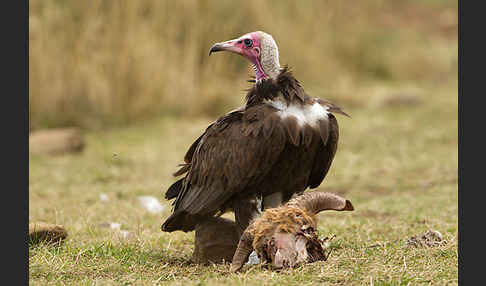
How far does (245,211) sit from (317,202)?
485 mm

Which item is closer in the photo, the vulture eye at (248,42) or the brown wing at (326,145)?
the brown wing at (326,145)

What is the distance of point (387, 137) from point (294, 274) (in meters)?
6.55

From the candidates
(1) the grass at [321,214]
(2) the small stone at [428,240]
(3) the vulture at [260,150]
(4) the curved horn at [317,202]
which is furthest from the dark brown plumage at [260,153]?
(2) the small stone at [428,240]

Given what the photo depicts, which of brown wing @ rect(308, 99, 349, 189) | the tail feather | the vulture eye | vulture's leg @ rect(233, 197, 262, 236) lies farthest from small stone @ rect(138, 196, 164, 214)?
the vulture eye

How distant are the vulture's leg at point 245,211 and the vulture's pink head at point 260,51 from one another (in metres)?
0.74

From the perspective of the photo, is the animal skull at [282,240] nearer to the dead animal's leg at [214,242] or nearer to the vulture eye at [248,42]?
the dead animal's leg at [214,242]

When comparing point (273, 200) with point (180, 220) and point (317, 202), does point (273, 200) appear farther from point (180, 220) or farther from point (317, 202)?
point (180, 220)

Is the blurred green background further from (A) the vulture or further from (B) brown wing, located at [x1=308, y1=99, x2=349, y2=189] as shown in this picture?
(B) brown wing, located at [x1=308, y1=99, x2=349, y2=189]

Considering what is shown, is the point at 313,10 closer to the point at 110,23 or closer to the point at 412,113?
the point at 412,113

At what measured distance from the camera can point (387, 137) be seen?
10.1 metres

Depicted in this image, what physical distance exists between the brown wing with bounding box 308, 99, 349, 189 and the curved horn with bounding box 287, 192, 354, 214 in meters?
0.29

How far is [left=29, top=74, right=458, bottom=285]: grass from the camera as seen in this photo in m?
4.04

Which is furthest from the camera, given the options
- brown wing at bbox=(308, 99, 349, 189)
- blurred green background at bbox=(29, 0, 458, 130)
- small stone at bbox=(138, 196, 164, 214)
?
blurred green background at bbox=(29, 0, 458, 130)

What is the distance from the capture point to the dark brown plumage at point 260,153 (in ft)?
14.3
